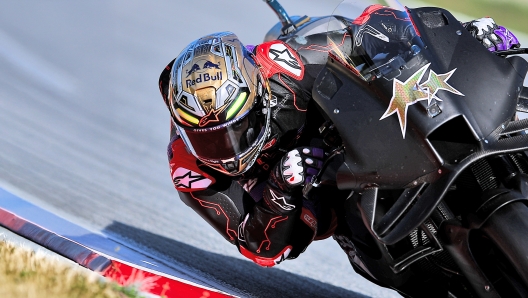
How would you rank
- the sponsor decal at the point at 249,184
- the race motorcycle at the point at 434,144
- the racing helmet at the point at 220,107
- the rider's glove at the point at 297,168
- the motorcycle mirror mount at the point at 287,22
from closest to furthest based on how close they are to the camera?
1. the race motorcycle at the point at 434,144
2. the rider's glove at the point at 297,168
3. the racing helmet at the point at 220,107
4. the sponsor decal at the point at 249,184
5. the motorcycle mirror mount at the point at 287,22

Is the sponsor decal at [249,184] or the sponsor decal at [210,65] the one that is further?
the sponsor decal at [249,184]

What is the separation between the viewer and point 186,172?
378cm

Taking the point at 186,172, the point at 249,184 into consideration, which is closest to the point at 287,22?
the point at 249,184

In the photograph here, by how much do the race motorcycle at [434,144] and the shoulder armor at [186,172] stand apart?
3.28 ft

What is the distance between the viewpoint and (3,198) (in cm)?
456

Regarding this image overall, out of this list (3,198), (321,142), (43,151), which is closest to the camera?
(321,142)

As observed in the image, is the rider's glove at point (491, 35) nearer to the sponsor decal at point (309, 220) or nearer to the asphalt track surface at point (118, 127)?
the sponsor decal at point (309, 220)

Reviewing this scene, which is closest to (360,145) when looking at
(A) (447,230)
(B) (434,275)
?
(A) (447,230)

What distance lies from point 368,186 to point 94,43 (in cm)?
472

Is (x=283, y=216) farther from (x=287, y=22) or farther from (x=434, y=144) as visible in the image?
(x=287, y=22)

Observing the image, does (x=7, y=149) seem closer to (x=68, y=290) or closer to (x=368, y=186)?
(x=68, y=290)

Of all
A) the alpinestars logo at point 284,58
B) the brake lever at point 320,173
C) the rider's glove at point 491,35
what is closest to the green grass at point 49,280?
the brake lever at point 320,173

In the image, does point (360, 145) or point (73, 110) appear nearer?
point (360, 145)

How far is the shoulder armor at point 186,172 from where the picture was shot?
3779mm
